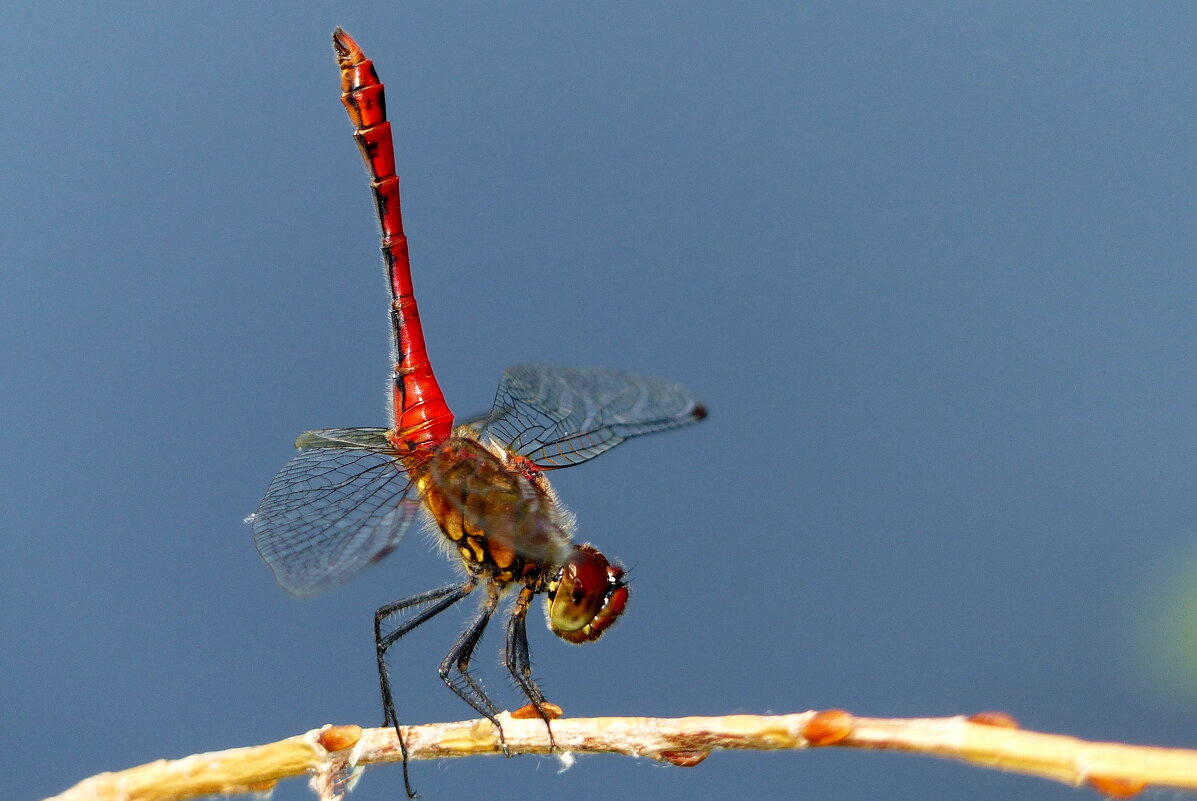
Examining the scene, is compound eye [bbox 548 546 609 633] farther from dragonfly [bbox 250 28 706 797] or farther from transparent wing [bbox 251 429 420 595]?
transparent wing [bbox 251 429 420 595]

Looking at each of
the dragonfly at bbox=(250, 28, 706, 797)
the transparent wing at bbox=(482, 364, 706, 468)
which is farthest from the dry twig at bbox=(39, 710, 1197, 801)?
the transparent wing at bbox=(482, 364, 706, 468)

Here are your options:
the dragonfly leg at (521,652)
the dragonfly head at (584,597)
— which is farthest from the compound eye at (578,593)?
the dragonfly leg at (521,652)

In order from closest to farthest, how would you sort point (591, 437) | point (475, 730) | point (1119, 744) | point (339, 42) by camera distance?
point (1119, 744), point (475, 730), point (591, 437), point (339, 42)

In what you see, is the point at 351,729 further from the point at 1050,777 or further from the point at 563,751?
the point at 1050,777

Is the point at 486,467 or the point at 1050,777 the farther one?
the point at 486,467

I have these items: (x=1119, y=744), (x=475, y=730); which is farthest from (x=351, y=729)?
(x=1119, y=744)

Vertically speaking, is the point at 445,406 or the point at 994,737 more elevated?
the point at 445,406

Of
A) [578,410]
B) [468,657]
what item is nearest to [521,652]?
[468,657]
